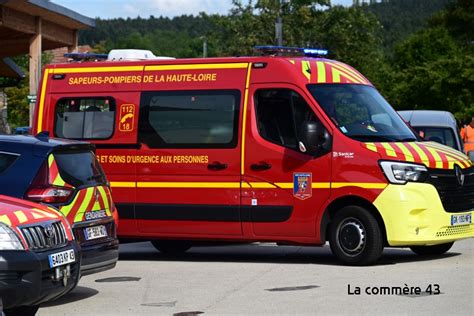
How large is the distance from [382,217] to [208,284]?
2492 millimetres

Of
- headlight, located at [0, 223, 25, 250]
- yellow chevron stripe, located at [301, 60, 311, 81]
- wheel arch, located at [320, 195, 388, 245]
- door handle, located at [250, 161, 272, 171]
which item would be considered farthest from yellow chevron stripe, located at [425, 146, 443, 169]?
headlight, located at [0, 223, 25, 250]

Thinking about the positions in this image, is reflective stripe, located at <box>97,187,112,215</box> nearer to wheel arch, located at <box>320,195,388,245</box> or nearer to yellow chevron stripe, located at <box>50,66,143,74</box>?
wheel arch, located at <box>320,195,388,245</box>

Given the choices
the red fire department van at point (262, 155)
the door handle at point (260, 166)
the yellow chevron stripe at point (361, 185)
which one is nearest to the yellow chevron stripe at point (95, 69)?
the red fire department van at point (262, 155)

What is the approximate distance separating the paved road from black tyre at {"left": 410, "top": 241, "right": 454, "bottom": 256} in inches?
4.5

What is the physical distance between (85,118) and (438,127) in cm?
913

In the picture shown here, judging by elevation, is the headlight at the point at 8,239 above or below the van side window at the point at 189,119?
below

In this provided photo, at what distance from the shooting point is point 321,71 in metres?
13.9

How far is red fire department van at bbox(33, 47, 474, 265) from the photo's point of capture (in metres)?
13.1

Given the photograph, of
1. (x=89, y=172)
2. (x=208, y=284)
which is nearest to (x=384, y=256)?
(x=208, y=284)

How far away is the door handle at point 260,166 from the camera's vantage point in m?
13.7

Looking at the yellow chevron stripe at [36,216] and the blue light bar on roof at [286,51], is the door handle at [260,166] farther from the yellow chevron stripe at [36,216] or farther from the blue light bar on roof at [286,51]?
the yellow chevron stripe at [36,216]

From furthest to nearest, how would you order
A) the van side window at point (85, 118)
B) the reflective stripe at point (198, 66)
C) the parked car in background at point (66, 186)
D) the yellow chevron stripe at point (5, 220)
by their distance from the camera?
the van side window at point (85, 118) < the reflective stripe at point (198, 66) < the parked car in background at point (66, 186) < the yellow chevron stripe at point (5, 220)

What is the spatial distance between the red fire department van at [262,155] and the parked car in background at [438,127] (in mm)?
7284

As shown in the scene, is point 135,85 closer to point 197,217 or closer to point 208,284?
point 197,217
